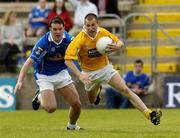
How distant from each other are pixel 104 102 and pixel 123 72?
3.34 feet

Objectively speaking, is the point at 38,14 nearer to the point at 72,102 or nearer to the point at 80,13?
the point at 80,13

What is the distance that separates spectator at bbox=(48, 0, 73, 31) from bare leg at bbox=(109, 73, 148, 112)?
879 cm

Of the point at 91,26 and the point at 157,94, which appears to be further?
the point at 157,94

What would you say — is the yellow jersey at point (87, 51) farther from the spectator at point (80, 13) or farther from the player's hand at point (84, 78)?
the spectator at point (80, 13)

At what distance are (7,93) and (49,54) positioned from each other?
8.14m

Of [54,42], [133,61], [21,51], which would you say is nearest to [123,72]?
[133,61]

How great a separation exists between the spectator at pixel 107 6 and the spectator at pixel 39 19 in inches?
61.4

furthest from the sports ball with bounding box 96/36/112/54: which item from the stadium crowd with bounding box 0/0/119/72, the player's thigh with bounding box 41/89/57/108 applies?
the stadium crowd with bounding box 0/0/119/72

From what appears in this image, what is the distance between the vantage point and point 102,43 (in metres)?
15.1

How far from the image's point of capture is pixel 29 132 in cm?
1502

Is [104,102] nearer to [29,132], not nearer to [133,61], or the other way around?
[133,61]

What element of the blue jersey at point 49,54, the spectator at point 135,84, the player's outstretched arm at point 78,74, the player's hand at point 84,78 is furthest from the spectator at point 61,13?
the player's hand at point 84,78

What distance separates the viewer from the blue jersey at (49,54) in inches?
609

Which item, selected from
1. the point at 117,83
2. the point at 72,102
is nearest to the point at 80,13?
the point at 72,102
